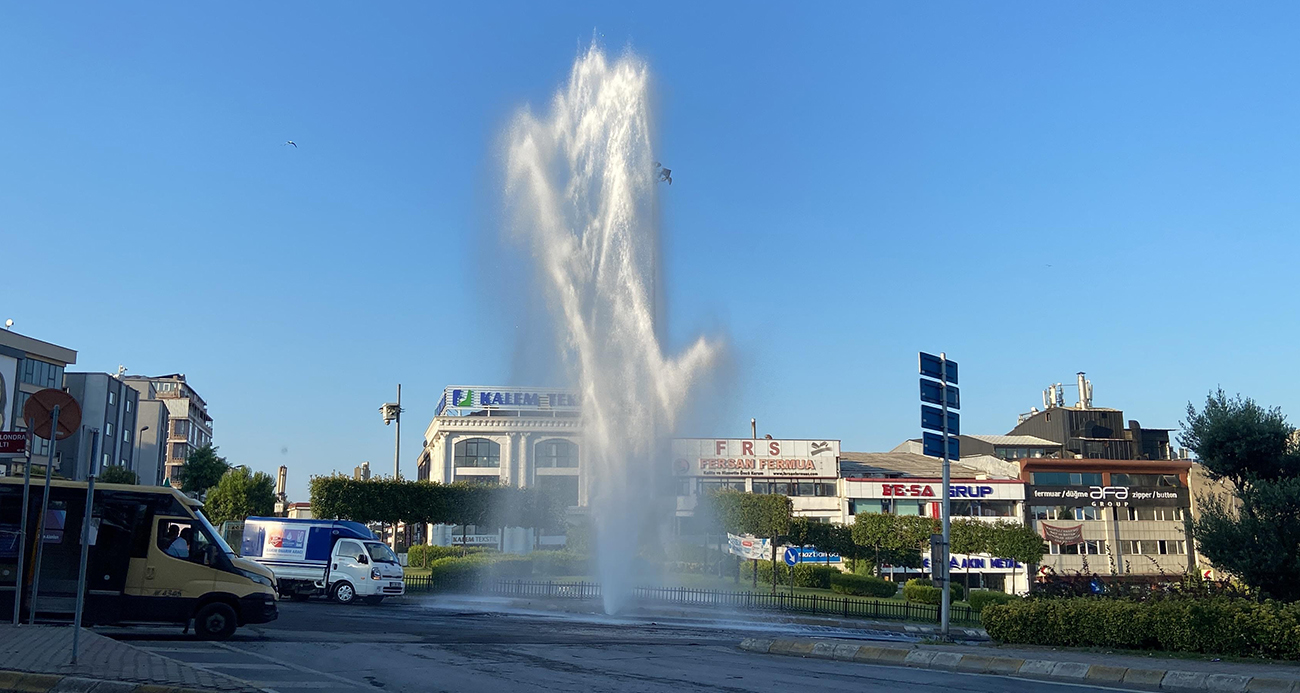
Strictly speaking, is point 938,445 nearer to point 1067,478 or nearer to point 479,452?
point 1067,478

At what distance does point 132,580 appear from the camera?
53.7ft

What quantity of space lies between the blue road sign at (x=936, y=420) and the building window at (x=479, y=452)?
244ft

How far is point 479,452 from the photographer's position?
89.1 meters

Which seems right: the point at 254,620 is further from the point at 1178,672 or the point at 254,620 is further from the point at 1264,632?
the point at 1264,632

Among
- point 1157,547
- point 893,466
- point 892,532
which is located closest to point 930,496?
point 893,466

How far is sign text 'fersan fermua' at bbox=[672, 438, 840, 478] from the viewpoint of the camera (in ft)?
257

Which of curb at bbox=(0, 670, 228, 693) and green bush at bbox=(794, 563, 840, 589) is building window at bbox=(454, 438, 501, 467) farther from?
curb at bbox=(0, 670, 228, 693)

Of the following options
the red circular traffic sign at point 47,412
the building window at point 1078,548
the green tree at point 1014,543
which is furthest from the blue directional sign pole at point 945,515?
the building window at point 1078,548

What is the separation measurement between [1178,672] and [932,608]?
2477 cm

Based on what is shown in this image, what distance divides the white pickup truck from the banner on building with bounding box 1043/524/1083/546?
58094 mm

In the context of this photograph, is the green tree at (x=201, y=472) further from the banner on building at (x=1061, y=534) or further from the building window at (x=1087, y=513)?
the building window at (x=1087, y=513)

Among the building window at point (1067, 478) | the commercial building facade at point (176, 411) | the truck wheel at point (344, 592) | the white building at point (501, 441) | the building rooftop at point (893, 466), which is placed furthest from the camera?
the commercial building facade at point (176, 411)

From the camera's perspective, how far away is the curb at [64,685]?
954 centimetres

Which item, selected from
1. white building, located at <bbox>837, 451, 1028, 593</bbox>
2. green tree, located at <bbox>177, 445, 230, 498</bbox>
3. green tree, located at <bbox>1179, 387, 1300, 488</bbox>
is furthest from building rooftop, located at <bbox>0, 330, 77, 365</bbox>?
green tree, located at <bbox>1179, 387, 1300, 488</bbox>
